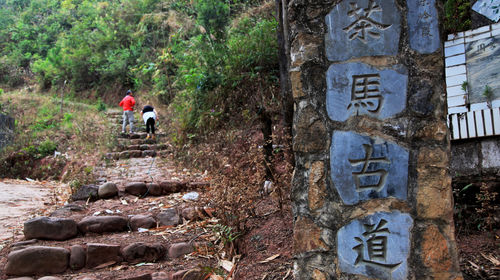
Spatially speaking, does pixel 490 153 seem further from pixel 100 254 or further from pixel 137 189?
pixel 137 189

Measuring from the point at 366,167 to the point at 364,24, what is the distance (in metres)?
0.84

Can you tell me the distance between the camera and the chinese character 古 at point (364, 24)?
2113mm

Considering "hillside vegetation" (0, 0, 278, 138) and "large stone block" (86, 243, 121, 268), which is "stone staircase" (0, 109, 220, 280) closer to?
"large stone block" (86, 243, 121, 268)

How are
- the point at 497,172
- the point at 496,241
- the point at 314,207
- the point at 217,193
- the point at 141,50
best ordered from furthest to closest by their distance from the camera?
the point at 141,50, the point at 217,193, the point at 497,172, the point at 496,241, the point at 314,207

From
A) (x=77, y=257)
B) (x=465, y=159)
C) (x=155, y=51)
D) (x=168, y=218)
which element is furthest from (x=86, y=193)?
(x=155, y=51)

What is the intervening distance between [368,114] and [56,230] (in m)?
3.30

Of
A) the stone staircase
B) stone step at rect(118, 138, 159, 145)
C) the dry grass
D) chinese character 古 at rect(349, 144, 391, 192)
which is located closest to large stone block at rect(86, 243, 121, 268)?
the stone staircase

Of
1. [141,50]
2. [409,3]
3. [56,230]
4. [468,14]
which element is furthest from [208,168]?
[141,50]

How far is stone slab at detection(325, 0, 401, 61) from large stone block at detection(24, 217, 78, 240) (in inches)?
126

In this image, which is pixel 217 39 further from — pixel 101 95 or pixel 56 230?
pixel 101 95

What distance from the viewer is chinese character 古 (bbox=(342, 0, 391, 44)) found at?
83.2 inches

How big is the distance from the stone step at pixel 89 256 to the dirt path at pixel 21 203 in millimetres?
921

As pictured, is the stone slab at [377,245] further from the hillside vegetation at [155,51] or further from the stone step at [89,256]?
the hillside vegetation at [155,51]

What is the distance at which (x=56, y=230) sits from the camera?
3.72 m
